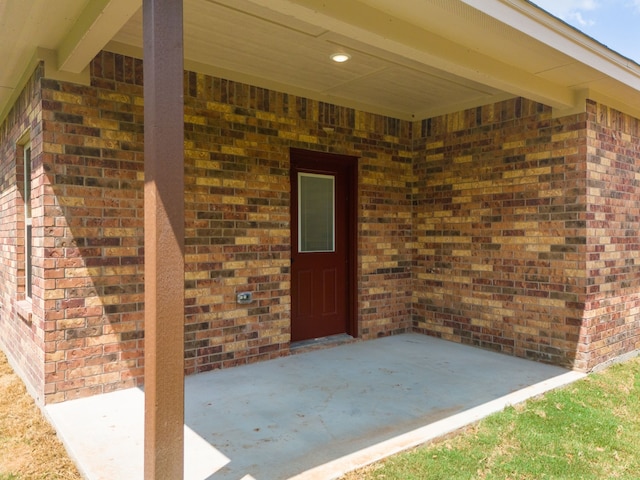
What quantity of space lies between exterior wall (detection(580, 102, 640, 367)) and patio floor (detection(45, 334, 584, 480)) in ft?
2.42

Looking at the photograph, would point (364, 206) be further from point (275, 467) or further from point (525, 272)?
point (275, 467)

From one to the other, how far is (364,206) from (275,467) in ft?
11.9

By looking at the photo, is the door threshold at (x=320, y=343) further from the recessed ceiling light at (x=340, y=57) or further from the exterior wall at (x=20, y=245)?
the recessed ceiling light at (x=340, y=57)

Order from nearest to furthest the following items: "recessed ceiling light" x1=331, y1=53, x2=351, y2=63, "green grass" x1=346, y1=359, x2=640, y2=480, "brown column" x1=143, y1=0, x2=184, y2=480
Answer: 1. "brown column" x1=143, y1=0, x2=184, y2=480
2. "green grass" x1=346, y1=359, x2=640, y2=480
3. "recessed ceiling light" x1=331, y1=53, x2=351, y2=63

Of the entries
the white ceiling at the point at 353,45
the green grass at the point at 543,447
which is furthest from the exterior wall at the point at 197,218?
the green grass at the point at 543,447

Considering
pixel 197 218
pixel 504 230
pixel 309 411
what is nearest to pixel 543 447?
pixel 309 411

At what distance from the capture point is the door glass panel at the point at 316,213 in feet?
17.6

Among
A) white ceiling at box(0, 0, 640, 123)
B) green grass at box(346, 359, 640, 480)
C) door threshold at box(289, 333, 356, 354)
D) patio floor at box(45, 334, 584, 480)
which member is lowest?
green grass at box(346, 359, 640, 480)

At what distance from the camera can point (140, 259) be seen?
3990mm

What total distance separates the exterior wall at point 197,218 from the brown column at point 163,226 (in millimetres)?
1847

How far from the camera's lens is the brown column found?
2.14 m

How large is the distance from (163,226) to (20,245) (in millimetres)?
3452

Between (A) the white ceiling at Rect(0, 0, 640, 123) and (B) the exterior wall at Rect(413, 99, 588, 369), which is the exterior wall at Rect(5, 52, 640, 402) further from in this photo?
(A) the white ceiling at Rect(0, 0, 640, 123)

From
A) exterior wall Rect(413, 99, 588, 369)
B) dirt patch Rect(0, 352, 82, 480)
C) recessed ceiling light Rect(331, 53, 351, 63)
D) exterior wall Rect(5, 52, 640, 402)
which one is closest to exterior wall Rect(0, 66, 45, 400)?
exterior wall Rect(5, 52, 640, 402)
